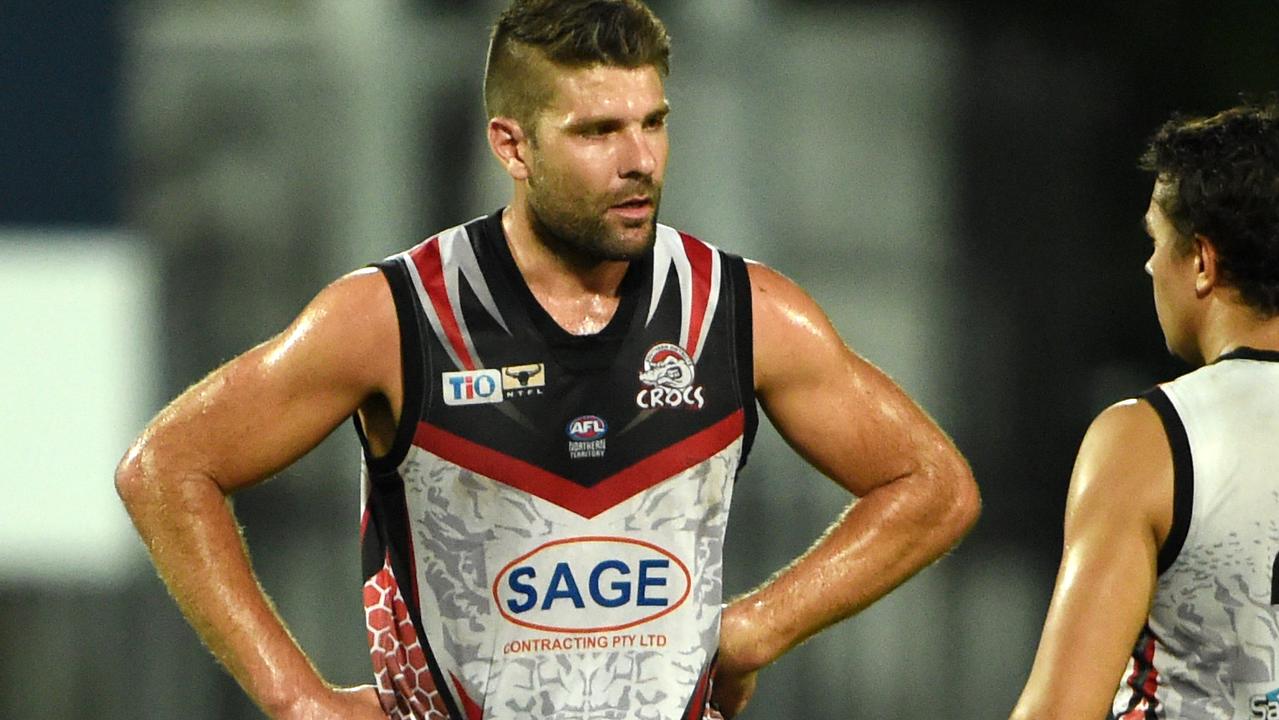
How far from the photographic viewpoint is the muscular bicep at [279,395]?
207cm

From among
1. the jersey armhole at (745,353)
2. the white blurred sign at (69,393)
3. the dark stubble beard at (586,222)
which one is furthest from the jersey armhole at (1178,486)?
the white blurred sign at (69,393)

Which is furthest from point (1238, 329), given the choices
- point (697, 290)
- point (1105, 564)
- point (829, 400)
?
point (697, 290)

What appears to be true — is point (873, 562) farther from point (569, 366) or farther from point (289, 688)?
point (289, 688)

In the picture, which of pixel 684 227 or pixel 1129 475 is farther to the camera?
pixel 684 227

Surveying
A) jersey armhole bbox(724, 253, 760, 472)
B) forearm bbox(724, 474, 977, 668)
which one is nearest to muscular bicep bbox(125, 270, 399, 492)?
jersey armhole bbox(724, 253, 760, 472)

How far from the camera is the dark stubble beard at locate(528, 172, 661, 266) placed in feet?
6.89

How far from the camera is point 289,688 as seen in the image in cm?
204

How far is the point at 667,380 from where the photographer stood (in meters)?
2.15

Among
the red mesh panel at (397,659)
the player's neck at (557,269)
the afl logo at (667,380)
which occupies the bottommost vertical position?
the red mesh panel at (397,659)

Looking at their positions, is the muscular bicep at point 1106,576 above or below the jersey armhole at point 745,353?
below

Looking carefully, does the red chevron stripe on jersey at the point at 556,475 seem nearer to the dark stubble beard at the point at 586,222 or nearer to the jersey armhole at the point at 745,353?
the jersey armhole at the point at 745,353

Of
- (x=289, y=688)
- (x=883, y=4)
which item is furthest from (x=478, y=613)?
(x=883, y=4)

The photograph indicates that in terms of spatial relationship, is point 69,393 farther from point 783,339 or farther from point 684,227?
point 783,339

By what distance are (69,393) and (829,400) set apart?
292 centimetres
